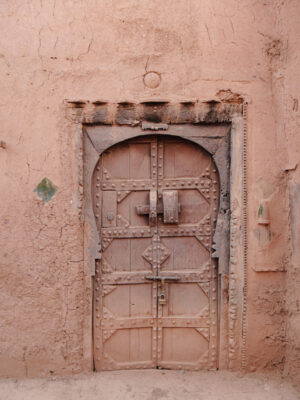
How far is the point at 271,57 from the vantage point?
10.2ft

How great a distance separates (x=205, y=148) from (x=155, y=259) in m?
1.12

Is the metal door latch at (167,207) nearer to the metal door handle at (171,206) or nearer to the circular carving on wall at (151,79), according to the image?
the metal door handle at (171,206)

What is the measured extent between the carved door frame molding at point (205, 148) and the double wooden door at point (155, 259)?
102 millimetres

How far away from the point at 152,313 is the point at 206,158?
1526 mm

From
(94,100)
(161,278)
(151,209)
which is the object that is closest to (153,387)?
(161,278)

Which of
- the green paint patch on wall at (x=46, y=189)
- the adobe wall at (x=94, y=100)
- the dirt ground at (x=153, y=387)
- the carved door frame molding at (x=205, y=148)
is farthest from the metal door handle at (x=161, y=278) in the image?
the green paint patch on wall at (x=46, y=189)

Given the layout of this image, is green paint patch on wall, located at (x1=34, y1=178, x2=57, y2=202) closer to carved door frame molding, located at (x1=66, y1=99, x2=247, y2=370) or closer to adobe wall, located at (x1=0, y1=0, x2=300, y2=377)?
adobe wall, located at (x1=0, y1=0, x2=300, y2=377)

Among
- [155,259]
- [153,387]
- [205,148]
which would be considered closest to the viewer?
[153,387]

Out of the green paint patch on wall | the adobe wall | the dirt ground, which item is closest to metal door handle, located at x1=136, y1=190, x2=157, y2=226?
the adobe wall

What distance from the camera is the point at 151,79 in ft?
10.1

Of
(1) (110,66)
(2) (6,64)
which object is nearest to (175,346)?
(1) (110,66)

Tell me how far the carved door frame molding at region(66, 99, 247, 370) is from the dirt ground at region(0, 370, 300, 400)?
0.57 feet

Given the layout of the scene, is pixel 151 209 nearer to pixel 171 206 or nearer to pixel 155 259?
pixel 171 206

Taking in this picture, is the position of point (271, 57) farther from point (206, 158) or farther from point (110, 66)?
point (110, 66)
